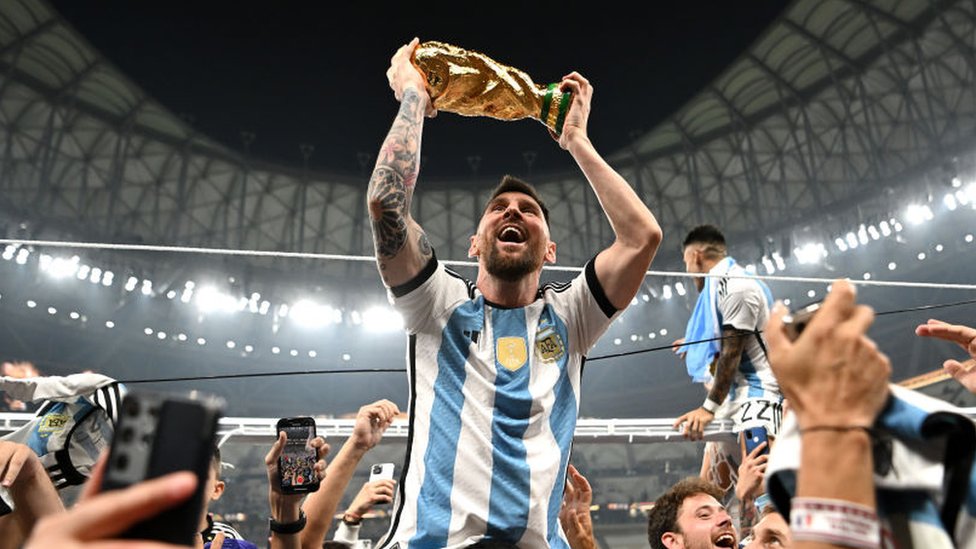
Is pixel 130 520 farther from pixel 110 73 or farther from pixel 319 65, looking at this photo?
pixel 110 73

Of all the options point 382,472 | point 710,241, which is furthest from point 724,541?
point 710,241

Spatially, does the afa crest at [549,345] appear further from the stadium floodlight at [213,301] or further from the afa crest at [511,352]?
the stadium floodlight at [213,301]

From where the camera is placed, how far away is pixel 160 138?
16859 mm

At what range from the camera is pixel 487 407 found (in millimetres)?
1747

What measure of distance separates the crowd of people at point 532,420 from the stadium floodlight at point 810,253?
50.8 ft

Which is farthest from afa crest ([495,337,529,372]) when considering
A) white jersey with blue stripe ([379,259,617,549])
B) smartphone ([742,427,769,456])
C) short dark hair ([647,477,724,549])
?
smartphone ([742,427,769,456])

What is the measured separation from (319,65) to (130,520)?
1587 centimetres

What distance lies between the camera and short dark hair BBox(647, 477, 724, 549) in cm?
300

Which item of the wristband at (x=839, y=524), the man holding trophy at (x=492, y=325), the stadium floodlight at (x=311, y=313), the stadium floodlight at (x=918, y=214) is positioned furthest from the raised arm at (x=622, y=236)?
the stadium floodlight at (x=311, y=313)

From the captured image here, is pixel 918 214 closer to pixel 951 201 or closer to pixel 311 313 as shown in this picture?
pixel 951 201

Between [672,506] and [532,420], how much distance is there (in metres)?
1.59

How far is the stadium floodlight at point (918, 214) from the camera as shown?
47.5 ft

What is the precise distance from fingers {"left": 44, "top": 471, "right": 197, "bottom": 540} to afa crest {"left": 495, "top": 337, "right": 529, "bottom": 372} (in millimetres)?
1296

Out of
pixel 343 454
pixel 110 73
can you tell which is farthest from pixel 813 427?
pixel 110 73
